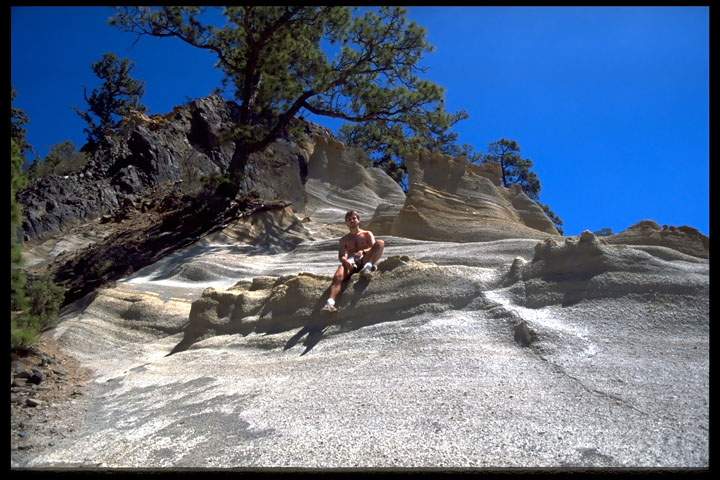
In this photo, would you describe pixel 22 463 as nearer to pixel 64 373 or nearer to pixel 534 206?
pixel 64 373

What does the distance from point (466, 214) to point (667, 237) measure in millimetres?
6040

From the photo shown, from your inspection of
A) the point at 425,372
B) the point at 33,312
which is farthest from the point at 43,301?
the point at 425,372

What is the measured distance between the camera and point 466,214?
40.4 feet

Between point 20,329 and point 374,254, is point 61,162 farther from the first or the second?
point 20,329

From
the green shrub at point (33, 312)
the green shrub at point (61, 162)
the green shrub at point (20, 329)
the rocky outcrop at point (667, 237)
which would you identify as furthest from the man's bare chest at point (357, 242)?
the green shrub at point (61, 162)

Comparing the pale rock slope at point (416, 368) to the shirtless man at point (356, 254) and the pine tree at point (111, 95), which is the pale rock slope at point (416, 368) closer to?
the shirtless man at point (356, 254)

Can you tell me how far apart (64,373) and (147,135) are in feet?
39.3

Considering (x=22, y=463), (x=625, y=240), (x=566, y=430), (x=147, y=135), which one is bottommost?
(x=22, y=463)

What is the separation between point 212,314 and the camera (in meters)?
6.83

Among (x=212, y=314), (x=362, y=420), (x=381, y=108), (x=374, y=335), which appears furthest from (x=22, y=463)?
(x=381, y=108)

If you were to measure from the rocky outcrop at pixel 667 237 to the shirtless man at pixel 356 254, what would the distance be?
2.64 meters

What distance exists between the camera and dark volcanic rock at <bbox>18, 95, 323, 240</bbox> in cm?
1260

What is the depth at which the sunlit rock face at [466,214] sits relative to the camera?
11703mm

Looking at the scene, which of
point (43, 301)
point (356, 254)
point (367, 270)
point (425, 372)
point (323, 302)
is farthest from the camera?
point (356, 254)
